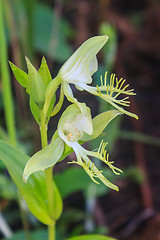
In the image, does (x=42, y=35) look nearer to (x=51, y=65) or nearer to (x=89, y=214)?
(x=51, y=65)

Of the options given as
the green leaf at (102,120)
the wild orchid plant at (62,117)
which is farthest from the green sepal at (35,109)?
the green leaf at (102,120)

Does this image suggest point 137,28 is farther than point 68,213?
Yes

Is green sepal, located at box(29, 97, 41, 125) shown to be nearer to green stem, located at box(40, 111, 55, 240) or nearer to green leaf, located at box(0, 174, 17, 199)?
green stem, located at box(40, 111, 55, 240)

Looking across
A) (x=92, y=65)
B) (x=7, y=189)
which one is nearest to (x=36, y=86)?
(x=92, y=65)

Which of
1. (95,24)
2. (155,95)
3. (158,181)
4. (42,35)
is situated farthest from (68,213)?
(95,24)

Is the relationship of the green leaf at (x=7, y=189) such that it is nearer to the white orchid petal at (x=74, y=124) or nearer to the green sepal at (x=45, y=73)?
the white orchid petal at (x=74, y=124)

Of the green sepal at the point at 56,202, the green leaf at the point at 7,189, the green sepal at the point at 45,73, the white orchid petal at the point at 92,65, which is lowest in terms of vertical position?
the green leaf at the point at 7,189
